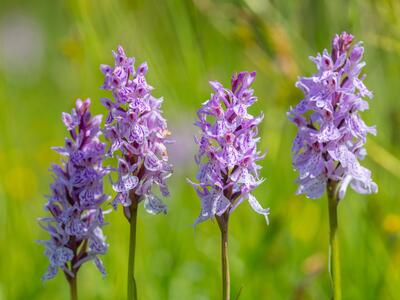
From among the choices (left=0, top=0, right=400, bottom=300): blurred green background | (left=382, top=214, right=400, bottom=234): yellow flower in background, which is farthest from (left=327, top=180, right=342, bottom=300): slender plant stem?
(left=382, top=214, right=400, bottom=234): yellow flower in background

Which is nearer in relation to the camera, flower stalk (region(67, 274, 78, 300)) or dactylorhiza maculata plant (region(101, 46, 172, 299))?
dactylorhiza maculata plant (region(101, 46, 172, 299))

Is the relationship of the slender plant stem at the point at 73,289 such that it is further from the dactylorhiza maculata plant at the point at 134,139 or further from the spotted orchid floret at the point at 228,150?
the spotted orchid floret at the point at 228,150

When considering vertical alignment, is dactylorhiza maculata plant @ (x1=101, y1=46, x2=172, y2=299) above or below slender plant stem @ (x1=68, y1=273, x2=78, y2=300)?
above

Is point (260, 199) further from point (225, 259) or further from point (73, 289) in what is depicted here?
point (225, 259)

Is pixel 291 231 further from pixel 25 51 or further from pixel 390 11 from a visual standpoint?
pixel 25 51

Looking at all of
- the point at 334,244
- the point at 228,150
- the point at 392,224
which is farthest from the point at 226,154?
the point at 392,224

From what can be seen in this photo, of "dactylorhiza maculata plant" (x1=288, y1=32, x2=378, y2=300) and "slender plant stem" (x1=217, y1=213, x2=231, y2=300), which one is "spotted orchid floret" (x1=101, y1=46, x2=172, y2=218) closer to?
"slender plant stem" (x1=217, y1=213, x2=231, y2=300)
